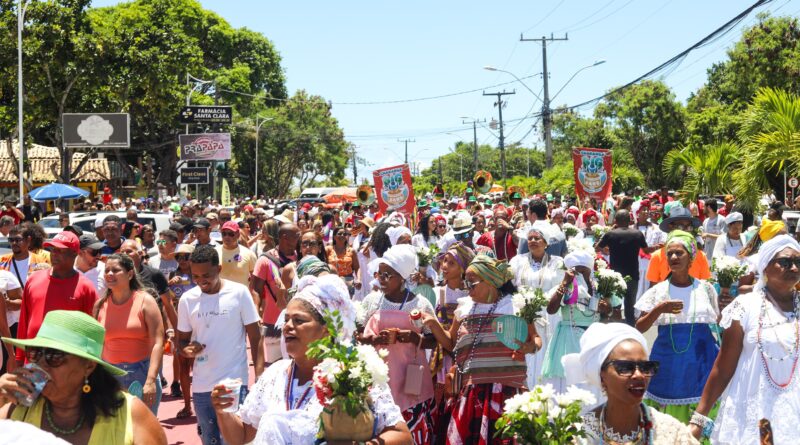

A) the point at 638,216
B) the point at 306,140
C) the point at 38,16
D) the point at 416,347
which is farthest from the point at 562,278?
the point at 306,140

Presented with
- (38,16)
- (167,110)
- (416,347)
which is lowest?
(416,347)

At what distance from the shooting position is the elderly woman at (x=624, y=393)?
13.0 ft

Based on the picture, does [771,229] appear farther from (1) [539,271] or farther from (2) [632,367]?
(2) [632,367]

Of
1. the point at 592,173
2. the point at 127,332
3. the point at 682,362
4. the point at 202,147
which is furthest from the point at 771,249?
the point at 202,147

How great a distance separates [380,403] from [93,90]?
31861mm

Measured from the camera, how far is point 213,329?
6.78 meters

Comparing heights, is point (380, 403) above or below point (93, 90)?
below

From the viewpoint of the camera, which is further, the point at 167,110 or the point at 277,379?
the point at 167,110

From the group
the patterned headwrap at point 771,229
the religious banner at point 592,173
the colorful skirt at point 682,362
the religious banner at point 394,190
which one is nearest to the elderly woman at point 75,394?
the colorful skirt at point 682,362

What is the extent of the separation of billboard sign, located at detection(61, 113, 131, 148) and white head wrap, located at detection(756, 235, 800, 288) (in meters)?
30.5

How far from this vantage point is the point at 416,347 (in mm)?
6922

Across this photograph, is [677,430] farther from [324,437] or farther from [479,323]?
[479,323]

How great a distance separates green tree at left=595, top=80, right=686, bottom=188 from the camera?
51312 mm

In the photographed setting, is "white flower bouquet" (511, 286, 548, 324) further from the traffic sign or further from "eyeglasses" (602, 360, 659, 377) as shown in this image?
the traffic sign
